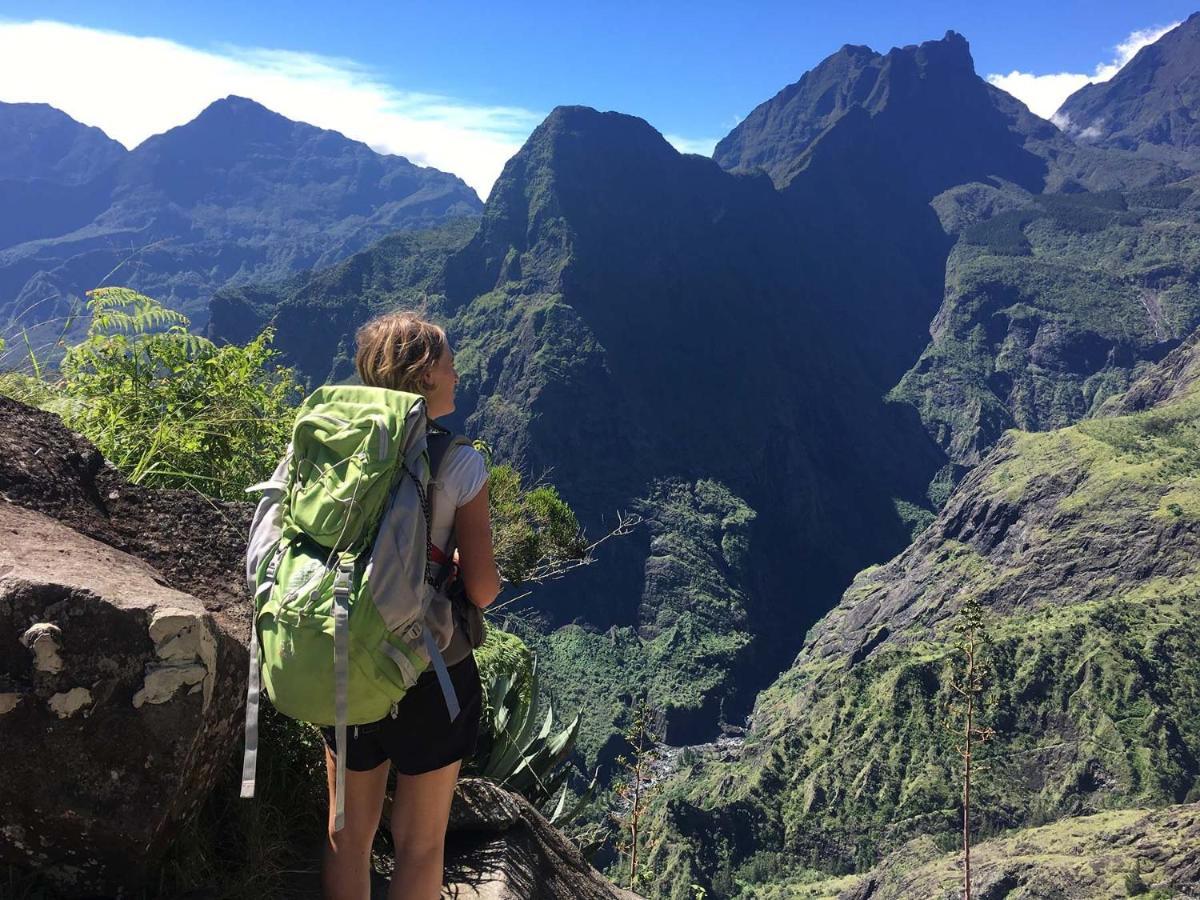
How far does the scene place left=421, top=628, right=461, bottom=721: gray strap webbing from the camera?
2.32 metres

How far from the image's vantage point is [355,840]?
8.80 ft

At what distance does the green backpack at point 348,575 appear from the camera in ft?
7.23

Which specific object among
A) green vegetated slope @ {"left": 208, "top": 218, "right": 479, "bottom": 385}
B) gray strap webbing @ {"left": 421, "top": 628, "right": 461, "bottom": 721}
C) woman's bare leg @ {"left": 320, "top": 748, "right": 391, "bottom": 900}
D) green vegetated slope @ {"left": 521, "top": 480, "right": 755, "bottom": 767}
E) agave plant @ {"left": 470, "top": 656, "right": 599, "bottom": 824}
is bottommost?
green vegetated slope @ {"left": 521, "top": 480, "right": 755, "bottom": 767}

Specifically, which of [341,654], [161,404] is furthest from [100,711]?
[161,404]

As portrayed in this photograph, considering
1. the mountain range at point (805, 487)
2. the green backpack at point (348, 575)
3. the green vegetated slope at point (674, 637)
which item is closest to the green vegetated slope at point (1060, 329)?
the mountain range at point (805, 487)

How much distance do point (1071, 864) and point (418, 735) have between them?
190 ft

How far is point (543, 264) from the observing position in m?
160

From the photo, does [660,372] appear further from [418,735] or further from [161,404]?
[418,735]

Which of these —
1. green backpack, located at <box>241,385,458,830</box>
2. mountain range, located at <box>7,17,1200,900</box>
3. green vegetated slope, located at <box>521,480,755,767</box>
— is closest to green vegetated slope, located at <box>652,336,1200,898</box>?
mountain range, located at <box>7,17,1200,900</box>

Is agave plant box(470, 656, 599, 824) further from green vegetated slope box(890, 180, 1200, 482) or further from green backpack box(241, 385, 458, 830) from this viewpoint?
green vegetated slope box(890, 180, 1200, 482)

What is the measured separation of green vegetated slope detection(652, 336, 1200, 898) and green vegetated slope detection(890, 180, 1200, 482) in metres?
68.9

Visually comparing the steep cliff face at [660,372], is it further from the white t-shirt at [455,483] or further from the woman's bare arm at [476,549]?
the white t-shirt at [455,483]

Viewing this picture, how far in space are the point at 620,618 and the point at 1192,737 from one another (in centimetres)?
7421

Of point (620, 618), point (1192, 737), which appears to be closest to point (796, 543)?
point (620, 618)
